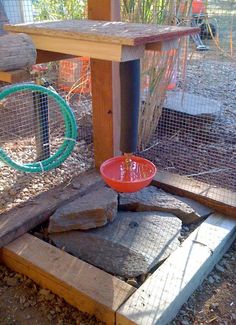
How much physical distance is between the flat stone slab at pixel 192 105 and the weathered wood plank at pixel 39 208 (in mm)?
953

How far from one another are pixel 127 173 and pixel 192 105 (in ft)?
4.05

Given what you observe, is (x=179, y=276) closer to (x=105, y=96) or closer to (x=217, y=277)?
(x=217, y=277)

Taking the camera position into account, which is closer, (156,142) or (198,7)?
(198,7)

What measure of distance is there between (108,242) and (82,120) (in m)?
1.26

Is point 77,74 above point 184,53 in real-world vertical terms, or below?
below

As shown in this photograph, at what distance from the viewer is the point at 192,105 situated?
2676 millimetres

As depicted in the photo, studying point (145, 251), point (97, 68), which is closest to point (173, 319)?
point (145, 251)

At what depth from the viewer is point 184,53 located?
2.17 meters

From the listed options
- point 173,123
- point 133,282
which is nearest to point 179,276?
point 133,282

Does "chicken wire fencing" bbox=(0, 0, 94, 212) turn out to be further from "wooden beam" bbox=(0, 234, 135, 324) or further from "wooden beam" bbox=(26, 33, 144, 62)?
"wooden beam" bbox=(0, 234, 135, 324)

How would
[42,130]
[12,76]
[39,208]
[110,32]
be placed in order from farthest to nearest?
[42,130] → [39,208] → [110,32] → [12,76]

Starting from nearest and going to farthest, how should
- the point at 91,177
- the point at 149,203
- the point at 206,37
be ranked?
the point at 149,203, the point at 91,177, the point at 206,37

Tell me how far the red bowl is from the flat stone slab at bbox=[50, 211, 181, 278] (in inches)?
5.9

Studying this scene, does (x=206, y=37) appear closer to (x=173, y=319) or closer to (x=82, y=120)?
(x=82, y=120)
